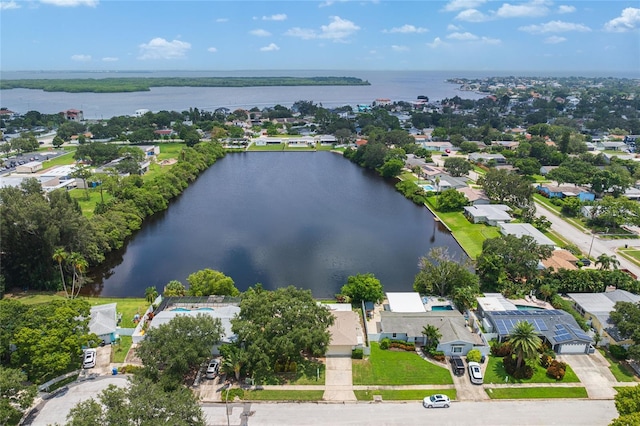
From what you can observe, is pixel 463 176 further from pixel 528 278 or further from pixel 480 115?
pixel 480 115

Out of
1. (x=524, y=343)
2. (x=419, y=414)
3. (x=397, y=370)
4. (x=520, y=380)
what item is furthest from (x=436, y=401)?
(x=524, y=343)

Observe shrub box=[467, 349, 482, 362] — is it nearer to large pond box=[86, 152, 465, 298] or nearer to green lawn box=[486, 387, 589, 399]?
green lawn box=[486, 387, 589, 399]

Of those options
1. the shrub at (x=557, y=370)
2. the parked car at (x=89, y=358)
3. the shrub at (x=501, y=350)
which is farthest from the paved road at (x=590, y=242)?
the parked car at (x=89, y=358)

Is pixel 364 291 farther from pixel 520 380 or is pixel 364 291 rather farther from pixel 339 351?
pixel 520 380

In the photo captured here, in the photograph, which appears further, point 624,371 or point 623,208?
point 623,208

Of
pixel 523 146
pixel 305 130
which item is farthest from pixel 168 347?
pixel 305 130

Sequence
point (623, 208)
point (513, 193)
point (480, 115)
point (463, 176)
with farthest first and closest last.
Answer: point (480, 115) < point (463, 176) < point (513, 193) < point (623, 208)
